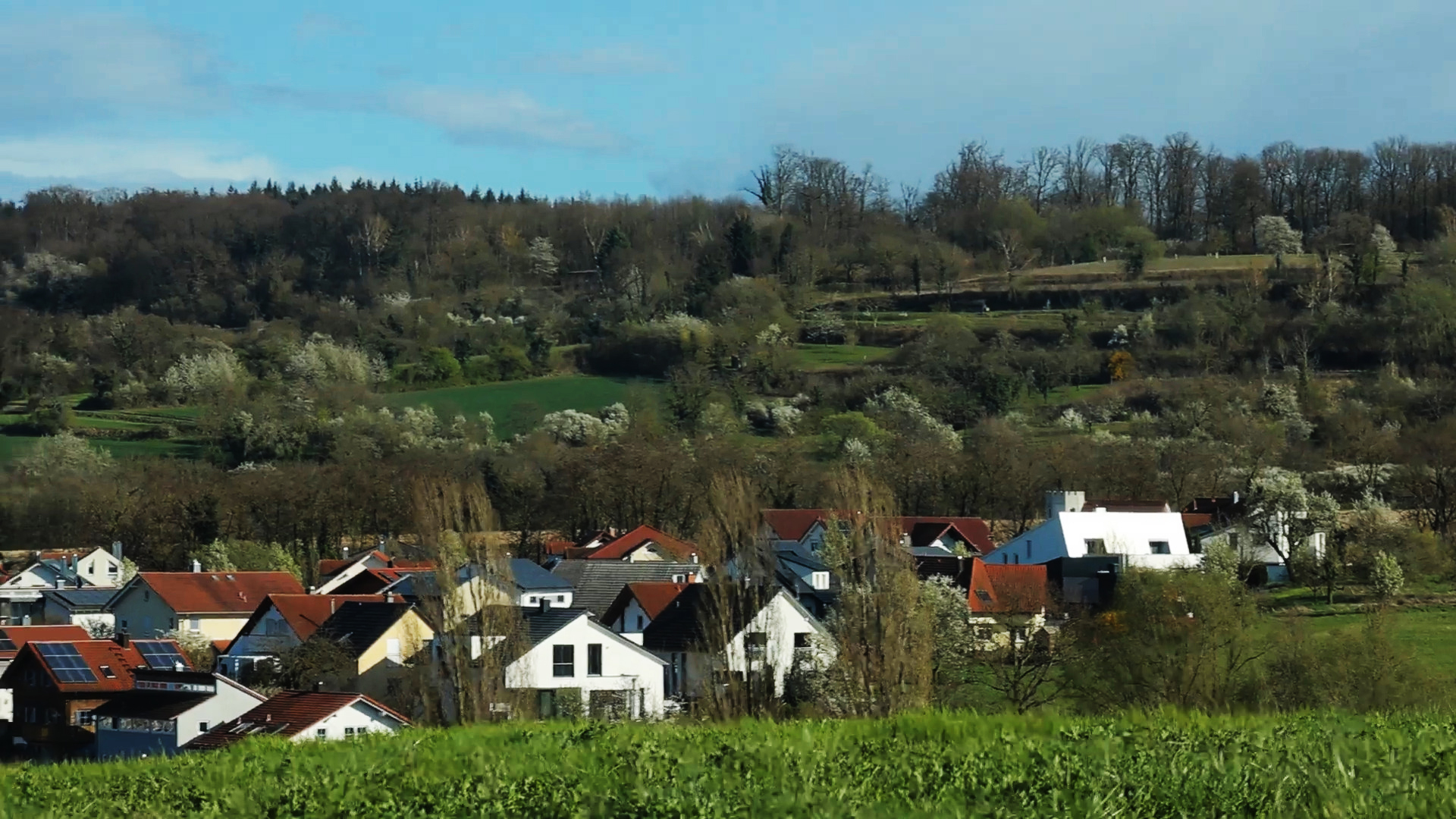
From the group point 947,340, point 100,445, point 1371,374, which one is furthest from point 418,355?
Result: point 1371,374

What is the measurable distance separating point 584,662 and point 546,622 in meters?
1.21

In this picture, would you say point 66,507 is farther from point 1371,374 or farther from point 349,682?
point 1371,374

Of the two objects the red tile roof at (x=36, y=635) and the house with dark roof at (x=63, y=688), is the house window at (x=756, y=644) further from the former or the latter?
the red tile roof at (x=36, y=635)

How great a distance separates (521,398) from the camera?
89.1m

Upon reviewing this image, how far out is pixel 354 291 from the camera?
405 ft

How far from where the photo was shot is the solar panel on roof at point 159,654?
123 feet

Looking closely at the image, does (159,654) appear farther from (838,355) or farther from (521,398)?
(838,355)

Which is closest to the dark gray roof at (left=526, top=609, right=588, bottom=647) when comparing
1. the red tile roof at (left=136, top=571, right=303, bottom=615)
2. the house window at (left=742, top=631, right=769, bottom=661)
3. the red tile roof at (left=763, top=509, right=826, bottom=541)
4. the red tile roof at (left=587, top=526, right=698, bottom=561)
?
the house window at (left=742, top=631, right=769, bottom=661)

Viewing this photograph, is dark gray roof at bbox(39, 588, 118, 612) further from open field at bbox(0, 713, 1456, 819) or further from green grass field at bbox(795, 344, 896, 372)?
green grass field at bbox(795, 344, 896, 372)

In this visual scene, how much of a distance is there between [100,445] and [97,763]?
7098 cm

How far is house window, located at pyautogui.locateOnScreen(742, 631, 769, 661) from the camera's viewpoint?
89.8 feet

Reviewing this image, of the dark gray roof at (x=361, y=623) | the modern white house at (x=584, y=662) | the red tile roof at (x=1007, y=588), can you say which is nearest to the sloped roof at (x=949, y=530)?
the red tile roof at (x=1007, y=588)

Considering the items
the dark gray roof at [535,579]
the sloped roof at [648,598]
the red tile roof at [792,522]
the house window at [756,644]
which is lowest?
the house window at [756,644]

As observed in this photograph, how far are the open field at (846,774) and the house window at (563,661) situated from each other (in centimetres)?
2353
